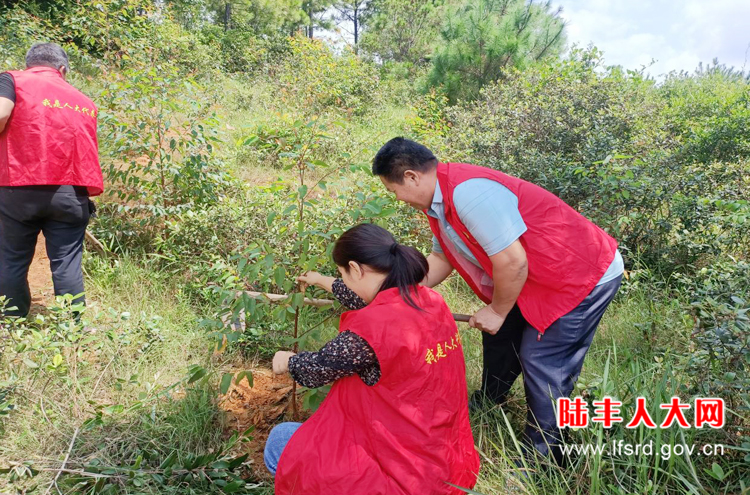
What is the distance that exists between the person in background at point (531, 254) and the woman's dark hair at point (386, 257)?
1.10 feet

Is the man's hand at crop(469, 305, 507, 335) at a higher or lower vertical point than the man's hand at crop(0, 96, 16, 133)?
lower

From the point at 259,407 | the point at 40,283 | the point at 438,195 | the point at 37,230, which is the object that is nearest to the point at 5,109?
the point at 37,230

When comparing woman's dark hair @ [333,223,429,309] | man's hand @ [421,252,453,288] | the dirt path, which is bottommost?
the dirt path

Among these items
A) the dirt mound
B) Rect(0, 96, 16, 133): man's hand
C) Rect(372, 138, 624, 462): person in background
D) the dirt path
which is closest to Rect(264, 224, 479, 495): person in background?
Rect(372, 138, 624, 462): person in background

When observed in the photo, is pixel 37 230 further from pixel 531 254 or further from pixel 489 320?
pixel 531 254

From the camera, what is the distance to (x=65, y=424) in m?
2.12

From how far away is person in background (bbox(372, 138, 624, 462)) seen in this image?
171cm

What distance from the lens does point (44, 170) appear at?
2637mm

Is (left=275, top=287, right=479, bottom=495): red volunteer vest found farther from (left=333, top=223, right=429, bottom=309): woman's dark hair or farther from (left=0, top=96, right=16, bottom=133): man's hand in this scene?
(left=0, top=96, right=16, bottom=133): man's hand

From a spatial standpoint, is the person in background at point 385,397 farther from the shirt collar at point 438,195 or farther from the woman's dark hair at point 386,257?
the shirt collar at point 438,195

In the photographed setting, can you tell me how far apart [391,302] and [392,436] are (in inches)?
14.7

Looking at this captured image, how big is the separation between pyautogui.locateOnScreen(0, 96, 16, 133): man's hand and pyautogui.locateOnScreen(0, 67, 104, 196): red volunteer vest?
5 cm

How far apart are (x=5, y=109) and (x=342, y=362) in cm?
239

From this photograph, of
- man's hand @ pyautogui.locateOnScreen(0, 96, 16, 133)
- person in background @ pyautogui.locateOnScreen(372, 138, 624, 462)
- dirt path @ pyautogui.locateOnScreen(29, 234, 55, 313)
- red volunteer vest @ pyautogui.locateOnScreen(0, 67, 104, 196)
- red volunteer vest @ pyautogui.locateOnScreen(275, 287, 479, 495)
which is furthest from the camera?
dirt path @ pyautogui.locateOnScreen(29, 234, 55, 313)
